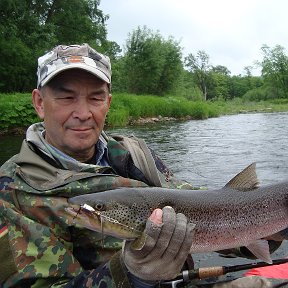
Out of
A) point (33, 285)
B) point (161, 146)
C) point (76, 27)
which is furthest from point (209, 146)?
point (76, 27)

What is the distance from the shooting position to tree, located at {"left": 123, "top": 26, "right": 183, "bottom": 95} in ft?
165

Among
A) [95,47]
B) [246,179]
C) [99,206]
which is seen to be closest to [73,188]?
[99,206]

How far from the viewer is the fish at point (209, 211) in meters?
2.37

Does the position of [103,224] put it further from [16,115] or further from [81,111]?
[16,115]

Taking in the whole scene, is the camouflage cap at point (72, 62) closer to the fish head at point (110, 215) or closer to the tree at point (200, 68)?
the fish head at point (110, 215)

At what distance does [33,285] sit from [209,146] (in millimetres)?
13876

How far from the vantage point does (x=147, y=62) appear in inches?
1998

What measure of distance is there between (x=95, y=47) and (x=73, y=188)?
126 ft

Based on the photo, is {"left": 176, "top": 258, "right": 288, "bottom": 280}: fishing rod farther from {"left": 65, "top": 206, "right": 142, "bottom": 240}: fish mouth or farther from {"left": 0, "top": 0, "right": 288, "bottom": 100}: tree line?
{"left": 0, "top": 0, "right": 288, "bottom": 100}: tree line

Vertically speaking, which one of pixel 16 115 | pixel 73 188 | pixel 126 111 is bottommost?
pixel 126 111

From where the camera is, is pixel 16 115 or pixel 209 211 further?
pixel 16 115

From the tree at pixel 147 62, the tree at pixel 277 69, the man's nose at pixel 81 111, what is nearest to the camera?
the man's nose at pixel 81 111

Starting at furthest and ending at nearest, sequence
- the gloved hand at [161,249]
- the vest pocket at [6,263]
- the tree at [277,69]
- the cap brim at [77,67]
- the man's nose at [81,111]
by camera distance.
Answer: the tree at [277,69] < the man's nose at [81,111] < the cap brim at [77,67] < the vest pocket at [6,263] < the gloved hand at [161,249]

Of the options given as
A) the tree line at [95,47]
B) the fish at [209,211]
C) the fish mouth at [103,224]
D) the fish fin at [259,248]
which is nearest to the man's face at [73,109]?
the fish at [209,211]
